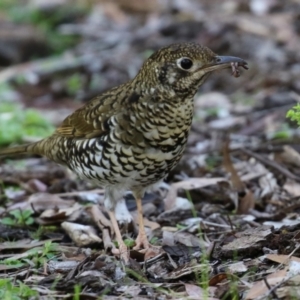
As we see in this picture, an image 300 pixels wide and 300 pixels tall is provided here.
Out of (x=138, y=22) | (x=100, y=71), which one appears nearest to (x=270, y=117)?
(x=100, y=71)

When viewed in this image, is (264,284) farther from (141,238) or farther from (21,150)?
(21,150)

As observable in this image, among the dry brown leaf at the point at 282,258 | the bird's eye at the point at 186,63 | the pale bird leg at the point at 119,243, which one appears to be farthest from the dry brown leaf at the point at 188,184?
the dry brown leaf at the point at 282,258

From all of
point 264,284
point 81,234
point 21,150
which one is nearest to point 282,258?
point 264,284

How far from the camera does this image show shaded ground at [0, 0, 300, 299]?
447 centimetres

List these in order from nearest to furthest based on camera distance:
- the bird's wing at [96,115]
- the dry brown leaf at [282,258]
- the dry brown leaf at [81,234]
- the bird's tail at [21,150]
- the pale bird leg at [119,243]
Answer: the dry brown leaf at [282,258]
the pale bird leg at [119,243]
the bird's wing at [96,115]
the dry brown leaf at [81,234]
the bird's tail at [21,150]

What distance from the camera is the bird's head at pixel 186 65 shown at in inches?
187

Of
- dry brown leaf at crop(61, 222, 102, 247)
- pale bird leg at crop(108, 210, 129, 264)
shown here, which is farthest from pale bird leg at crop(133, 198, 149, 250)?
dry brown leaf at crop(61, 222, 102, 247)

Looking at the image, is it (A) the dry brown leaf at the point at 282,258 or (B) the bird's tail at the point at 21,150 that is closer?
(A) the dry brown leaf at the point at 282,258

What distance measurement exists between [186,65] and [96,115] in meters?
0.80

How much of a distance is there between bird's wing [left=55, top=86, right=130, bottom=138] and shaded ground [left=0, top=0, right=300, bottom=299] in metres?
0.66

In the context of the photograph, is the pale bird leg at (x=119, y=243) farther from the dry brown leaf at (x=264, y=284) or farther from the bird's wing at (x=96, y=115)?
the dry brown leaf at (x=264, y=284)

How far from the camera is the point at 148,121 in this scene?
4.91 metres

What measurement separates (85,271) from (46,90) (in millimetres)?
6236

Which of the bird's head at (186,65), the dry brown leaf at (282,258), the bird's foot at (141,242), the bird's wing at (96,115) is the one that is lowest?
the bird's foot at (141,242)
